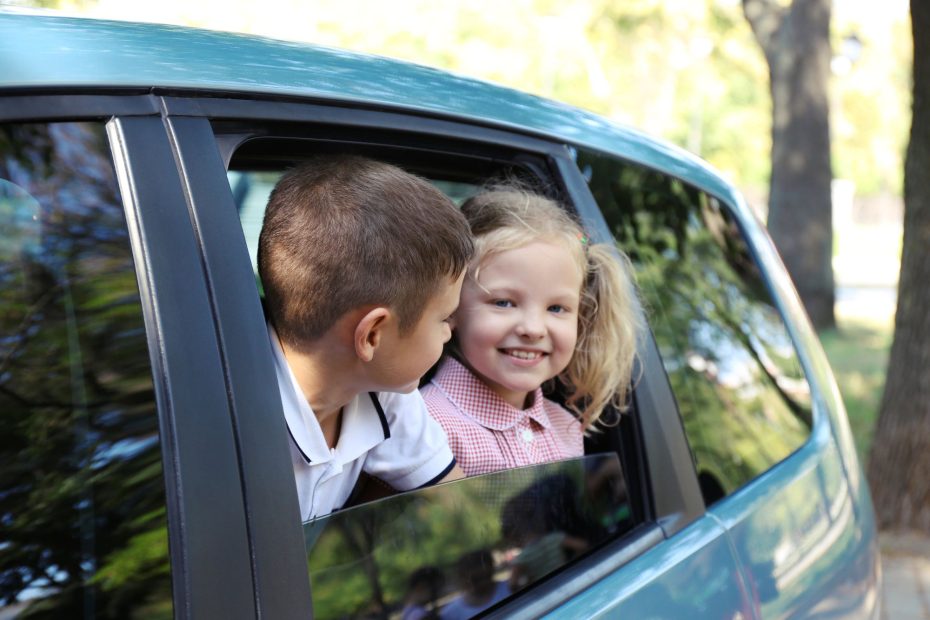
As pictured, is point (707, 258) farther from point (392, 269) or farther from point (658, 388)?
point (392, 269)

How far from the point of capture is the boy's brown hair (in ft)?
4.55

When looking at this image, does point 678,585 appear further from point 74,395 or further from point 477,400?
point 74,395

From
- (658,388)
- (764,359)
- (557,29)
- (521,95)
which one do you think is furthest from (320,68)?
(557,29)

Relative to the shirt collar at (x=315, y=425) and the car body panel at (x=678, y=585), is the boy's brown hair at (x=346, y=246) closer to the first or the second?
the shirt collar at (x=315, y=425)

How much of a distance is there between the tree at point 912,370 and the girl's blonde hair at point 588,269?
3.37 metres

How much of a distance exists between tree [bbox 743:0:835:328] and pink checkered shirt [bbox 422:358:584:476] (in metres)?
10.1

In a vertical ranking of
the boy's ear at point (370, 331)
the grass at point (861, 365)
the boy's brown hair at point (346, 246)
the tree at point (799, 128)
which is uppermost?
the tree at point (799, 128)

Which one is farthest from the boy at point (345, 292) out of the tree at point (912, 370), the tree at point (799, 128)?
the tree at point (799, 128)

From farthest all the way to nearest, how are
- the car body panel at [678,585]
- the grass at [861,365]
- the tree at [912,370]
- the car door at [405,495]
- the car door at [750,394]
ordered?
the grass at [861,365] < the tree at [912,370] < the car door at [750,394] < the car body panel at [678,585] < the car door at [405,495]

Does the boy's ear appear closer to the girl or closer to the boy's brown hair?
the boy's brown hair

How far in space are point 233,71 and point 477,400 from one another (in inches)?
39.1

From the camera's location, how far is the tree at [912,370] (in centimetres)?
486

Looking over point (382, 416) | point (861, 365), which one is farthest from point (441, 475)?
point (861, 365)

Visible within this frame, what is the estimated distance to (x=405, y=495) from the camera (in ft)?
4.37
